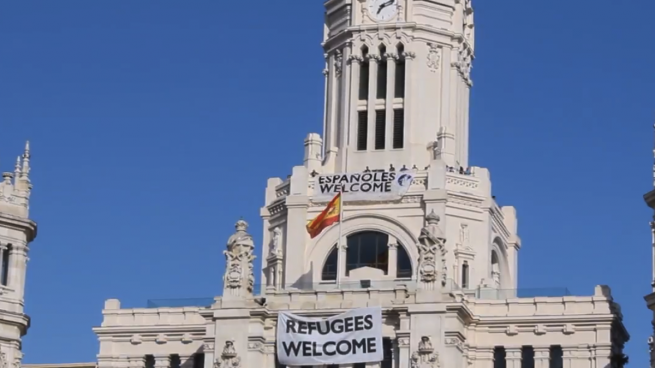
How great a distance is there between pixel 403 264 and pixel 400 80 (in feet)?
44.5

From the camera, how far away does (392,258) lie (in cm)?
11869

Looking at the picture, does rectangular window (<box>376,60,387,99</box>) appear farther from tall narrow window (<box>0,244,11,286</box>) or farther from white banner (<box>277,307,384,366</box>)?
tall narrow window (<box>0,244,11,286</box>)

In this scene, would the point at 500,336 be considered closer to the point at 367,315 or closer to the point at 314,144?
the point at 367,315

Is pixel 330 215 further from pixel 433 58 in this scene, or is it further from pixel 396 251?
pixel 433 58

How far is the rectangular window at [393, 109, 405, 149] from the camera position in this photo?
123562 millimetres

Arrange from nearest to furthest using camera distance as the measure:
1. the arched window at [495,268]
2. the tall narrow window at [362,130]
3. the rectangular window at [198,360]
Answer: the rectangular window at [198,360] < the arched window at [495,268] < the tall narrow window at [362,130]

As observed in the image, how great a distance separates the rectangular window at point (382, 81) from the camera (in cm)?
12538

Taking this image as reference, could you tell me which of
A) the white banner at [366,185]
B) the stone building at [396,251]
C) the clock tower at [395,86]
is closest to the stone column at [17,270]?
the stone building at [396,251]

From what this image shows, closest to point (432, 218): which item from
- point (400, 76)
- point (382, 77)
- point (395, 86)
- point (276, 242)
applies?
point (276, 242)

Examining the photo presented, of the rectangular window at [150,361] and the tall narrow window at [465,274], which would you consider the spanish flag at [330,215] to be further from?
the rectangular window at [150,361]

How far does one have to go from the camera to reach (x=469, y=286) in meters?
119

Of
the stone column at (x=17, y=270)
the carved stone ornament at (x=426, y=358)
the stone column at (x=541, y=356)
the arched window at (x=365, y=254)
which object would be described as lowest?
the carved stone ornament at (x=426, y=358)

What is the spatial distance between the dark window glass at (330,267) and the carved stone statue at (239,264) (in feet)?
22.8

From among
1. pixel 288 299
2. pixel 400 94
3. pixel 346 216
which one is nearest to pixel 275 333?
pixel 288 299
